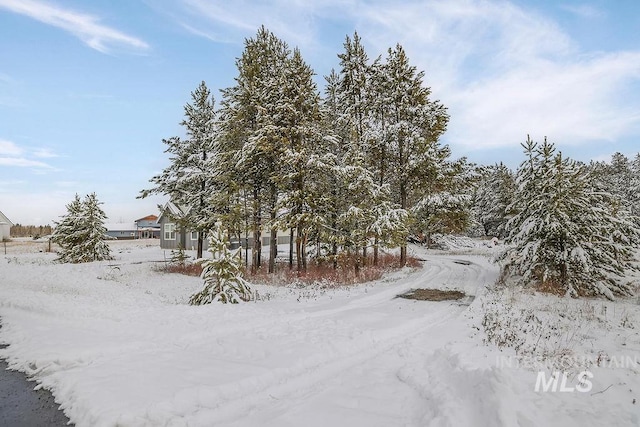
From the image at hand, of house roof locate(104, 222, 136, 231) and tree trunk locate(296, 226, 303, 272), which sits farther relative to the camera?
house roof locate(104, 222, 136, 231)

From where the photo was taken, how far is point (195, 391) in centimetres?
535

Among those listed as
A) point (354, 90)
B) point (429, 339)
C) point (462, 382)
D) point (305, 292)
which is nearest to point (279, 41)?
point (354, 90)

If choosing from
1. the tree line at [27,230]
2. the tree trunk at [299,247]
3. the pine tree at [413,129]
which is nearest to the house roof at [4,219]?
the tree line at [27,230]

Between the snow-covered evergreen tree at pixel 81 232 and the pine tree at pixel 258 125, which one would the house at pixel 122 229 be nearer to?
the snow-covered evergreen tree at pixel 81 232

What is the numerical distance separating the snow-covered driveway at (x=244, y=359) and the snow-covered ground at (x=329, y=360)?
0.10 feet

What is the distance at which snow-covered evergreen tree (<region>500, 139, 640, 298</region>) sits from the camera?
504 inches

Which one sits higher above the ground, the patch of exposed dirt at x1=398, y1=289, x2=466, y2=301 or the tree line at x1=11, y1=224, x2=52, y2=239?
the tree line at x1=11, y1=224, x2=52, y2=239

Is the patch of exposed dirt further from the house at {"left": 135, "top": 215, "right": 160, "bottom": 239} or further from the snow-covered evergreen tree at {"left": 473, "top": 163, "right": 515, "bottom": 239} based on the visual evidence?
the house at {"left": 135, "top": 215, "right": 160, "bottom": 239}

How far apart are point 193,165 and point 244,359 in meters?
20.8

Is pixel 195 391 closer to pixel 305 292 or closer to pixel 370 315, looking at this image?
pixel 370 315

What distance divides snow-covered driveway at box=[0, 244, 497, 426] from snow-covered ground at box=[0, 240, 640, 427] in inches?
1.2

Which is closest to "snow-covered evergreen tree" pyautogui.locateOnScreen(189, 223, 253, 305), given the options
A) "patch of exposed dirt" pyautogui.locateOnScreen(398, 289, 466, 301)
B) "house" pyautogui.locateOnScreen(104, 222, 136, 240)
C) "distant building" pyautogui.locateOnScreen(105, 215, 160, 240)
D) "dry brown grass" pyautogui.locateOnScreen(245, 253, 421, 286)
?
"dry brown grass" pyautogui.locateOnScreen(245, 253, 421, 286)

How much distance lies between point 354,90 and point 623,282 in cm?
1707

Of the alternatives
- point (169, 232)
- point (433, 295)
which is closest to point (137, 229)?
point (169, 232)
